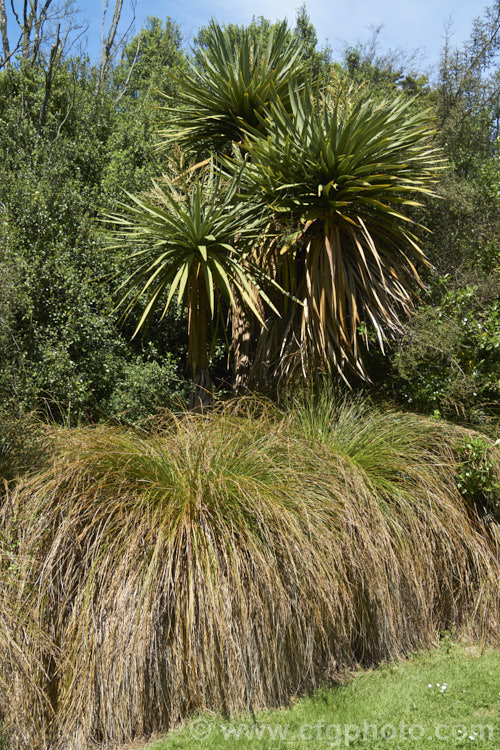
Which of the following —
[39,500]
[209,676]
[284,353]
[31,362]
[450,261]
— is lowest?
[209,676]

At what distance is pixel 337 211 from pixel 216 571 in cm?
415

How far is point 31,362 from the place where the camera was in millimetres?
6648

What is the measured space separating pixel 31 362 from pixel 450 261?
5.45 m

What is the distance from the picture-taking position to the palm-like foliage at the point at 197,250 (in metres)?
6.44

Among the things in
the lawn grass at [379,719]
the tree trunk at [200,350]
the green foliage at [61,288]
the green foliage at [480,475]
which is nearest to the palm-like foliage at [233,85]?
the green foliage at [61,288]

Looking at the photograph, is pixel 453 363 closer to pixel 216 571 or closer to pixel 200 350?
pixel 200 350

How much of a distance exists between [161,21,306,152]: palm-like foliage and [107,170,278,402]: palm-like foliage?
3.99 ft

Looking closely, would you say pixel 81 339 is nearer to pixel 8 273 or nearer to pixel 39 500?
pixel 8 273

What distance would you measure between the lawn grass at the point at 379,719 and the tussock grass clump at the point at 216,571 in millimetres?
178

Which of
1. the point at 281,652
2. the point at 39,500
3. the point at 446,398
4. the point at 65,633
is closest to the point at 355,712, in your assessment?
the point at 281,652

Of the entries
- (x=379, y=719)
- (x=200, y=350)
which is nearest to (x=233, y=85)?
(x=200, y=350)

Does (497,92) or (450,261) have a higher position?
(497,92)

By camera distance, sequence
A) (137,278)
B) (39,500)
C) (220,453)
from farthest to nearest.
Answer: (137,278) → (220,453) → (39,500)

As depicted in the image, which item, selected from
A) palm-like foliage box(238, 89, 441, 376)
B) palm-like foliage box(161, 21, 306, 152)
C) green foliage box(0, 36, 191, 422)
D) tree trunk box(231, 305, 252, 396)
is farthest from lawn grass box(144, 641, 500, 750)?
palm-like foliage box(161, 21, 306, 152)
